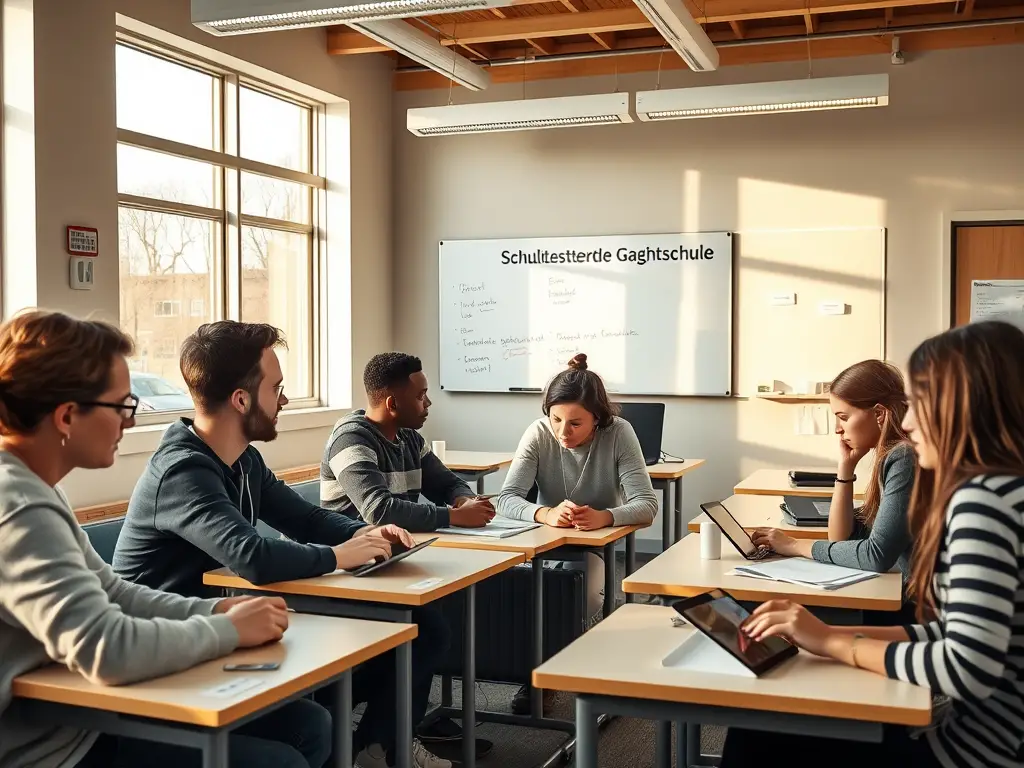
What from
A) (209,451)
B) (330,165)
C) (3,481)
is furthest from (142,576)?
(330,165)

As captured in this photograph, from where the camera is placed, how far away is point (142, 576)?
2.57 metres

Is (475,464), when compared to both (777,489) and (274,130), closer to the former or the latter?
(777,489)

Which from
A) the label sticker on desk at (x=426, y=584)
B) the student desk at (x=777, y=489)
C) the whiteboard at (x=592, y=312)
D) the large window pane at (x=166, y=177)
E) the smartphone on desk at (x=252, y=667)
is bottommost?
the student desk at (x=777, y=489)

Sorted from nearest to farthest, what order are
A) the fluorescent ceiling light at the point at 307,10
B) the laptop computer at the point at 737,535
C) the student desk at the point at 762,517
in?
1. the laptop computer at the point at 737,535
2. the student desk at the point at 762,517
3. the fluorescent ceiling light at the point at 307,10

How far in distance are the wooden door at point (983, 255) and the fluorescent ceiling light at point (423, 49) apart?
3.01m

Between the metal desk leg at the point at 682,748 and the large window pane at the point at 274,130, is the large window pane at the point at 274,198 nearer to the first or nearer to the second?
the large window pane at the point at 274,130

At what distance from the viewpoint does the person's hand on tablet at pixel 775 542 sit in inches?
115

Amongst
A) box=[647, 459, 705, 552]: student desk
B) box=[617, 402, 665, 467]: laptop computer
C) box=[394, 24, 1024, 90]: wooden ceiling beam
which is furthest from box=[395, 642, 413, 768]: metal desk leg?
box=[394, 24, 1024, 90]: wooden ceiling beam

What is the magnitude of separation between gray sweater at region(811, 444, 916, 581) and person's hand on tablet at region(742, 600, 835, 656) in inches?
32.7

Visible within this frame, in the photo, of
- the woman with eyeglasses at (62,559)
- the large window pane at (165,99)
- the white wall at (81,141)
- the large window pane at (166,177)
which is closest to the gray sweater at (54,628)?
the woman with eyeglasses at (62,559)

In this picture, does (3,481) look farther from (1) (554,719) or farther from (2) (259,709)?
(1) (554,719)

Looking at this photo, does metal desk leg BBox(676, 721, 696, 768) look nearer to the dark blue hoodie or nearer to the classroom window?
the dark blue hoodie

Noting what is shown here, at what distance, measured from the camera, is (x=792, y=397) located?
6.45 meters

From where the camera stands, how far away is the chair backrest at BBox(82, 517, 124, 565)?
2982 millimetres
